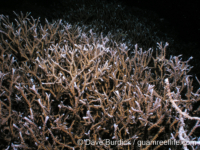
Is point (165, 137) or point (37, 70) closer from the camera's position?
point (165, 137)

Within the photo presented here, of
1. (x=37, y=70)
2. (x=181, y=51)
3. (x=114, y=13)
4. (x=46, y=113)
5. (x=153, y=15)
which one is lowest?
(x=46, y=113)

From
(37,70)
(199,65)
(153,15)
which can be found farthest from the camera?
(153,15)

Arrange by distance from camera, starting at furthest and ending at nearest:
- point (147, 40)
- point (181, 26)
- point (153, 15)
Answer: point (153, 15)
point (181, 26)
point (147, 40)

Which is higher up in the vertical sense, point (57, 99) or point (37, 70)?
point (37, 70)

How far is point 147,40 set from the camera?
3902 millimetres

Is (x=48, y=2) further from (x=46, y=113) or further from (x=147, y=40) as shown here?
(x=46, y=113)

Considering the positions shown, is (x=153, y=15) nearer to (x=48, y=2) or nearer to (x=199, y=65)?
(x=199, y=65)

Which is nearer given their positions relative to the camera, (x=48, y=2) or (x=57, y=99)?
(x=57, y=99)

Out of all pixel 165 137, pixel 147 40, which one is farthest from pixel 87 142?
pixel 147 40

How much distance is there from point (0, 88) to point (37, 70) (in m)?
0.62

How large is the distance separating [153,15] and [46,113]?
22.1 ft

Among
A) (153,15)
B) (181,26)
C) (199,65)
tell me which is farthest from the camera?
(153,15)

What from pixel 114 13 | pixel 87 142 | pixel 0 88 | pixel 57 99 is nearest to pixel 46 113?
pixel 57 99

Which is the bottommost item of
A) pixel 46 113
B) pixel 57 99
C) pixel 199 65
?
pixel 46 113
